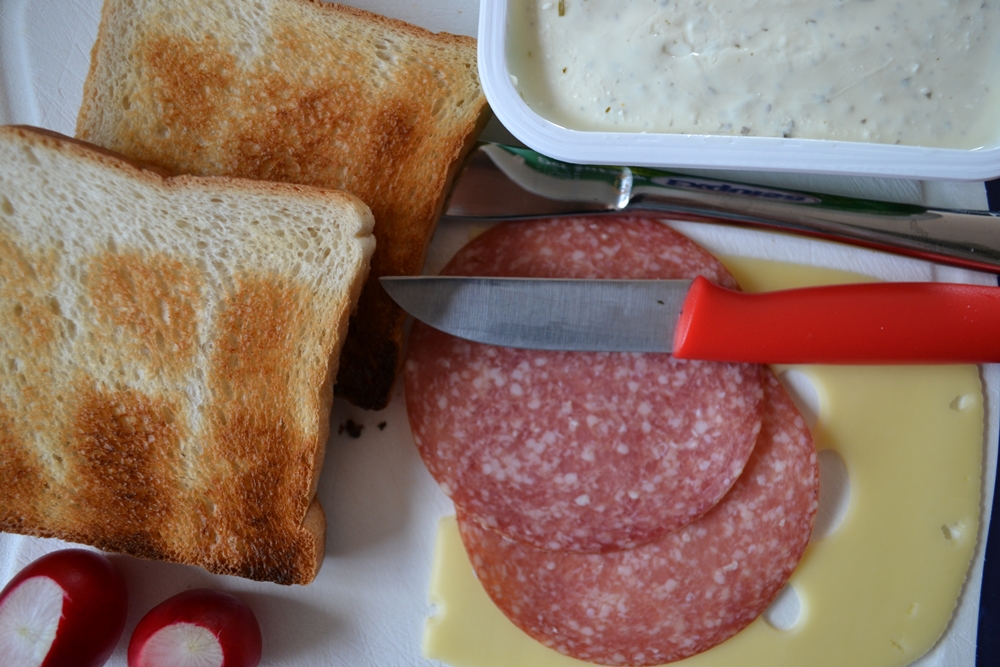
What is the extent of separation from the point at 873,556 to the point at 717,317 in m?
0.61

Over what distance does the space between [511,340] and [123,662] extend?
3.39 ft

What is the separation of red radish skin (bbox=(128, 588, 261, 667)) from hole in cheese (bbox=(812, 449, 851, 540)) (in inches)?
44.7

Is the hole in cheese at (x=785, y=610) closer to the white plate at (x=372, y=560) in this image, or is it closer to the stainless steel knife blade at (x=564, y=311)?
the white plate at (x=372, y=560)

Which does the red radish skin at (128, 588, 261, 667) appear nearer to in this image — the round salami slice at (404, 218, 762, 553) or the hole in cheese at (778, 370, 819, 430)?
the round salami slice at (404, 218, 762, 553)

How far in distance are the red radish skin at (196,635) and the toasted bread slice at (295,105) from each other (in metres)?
0.60

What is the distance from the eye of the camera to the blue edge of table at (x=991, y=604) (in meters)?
1.36

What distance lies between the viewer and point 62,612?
1240mm

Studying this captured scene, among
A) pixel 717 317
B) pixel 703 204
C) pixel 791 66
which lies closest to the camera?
pixel 791 66

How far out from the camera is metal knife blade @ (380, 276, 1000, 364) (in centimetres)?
124

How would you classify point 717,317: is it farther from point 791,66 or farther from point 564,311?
point 791,66

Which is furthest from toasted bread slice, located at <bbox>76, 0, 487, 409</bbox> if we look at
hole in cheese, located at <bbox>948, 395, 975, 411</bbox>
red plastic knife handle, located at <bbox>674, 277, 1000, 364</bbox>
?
hole in cheese, located at <bbox>948, 395, 975, 411</bbox>

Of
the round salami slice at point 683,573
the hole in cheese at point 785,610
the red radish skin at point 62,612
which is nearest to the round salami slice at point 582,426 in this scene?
the round salami slice at point 683,573

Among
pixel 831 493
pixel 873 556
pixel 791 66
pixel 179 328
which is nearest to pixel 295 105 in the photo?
pixel 179 328

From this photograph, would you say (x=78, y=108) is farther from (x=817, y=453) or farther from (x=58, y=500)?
(x=817, y=453)
